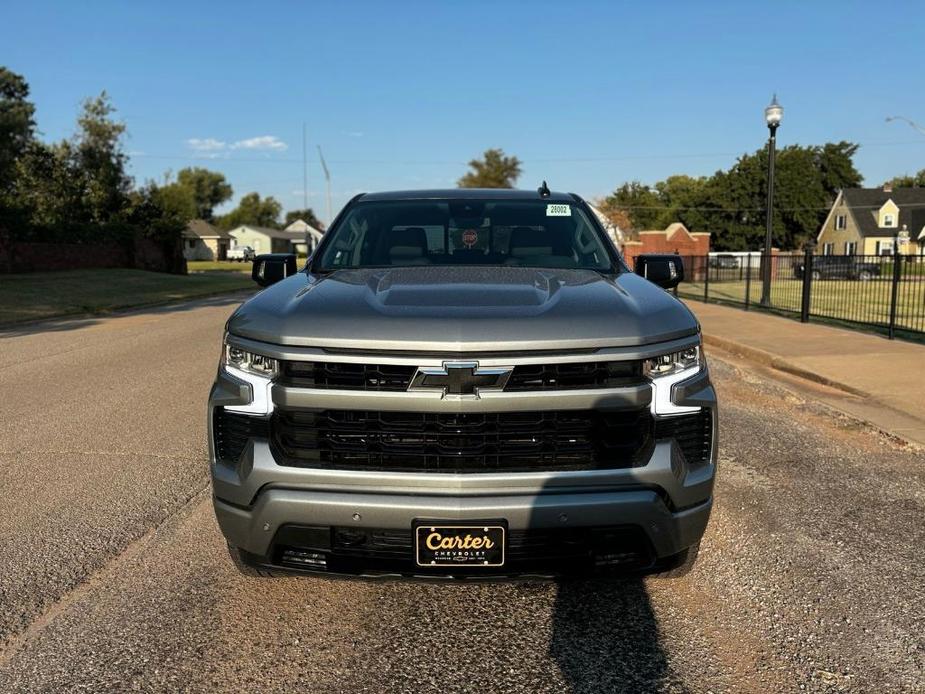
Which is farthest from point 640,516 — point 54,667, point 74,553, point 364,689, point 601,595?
point 74,553

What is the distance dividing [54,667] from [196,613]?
1.91ft

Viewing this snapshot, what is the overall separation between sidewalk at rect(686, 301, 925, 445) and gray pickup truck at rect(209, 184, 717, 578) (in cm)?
449

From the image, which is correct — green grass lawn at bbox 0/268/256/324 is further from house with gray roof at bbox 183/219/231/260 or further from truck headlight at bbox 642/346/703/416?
house with gray roof at bbox 183/219/231/260

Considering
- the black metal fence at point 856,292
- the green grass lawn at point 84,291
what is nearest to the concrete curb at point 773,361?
the black metal fence at point 856,292

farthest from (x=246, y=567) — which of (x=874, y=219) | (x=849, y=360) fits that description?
(x=874, y=219)

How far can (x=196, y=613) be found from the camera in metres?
3.35

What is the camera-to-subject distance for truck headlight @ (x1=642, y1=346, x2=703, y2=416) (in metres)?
2.88

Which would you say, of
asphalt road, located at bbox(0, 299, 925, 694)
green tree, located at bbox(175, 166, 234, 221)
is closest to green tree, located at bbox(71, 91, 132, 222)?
asphalt road, located at bbox(0, 299, 925, 694)

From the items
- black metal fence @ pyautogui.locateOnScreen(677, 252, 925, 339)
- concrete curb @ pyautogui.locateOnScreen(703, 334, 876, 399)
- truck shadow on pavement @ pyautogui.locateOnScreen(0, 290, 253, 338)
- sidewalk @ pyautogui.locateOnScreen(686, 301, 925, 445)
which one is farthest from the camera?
truck shadow on pavement @ pyautogui.locateOnScreen(0, 290, 253, 338)

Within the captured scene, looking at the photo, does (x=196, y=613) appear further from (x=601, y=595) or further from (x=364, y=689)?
(x=601, y=595)

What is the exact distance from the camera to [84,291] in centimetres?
2545

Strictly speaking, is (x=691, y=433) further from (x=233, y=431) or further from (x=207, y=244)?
(x=207, y=244)

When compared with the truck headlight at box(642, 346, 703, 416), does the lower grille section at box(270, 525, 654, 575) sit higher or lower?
lower

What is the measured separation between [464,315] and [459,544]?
0.82 m
